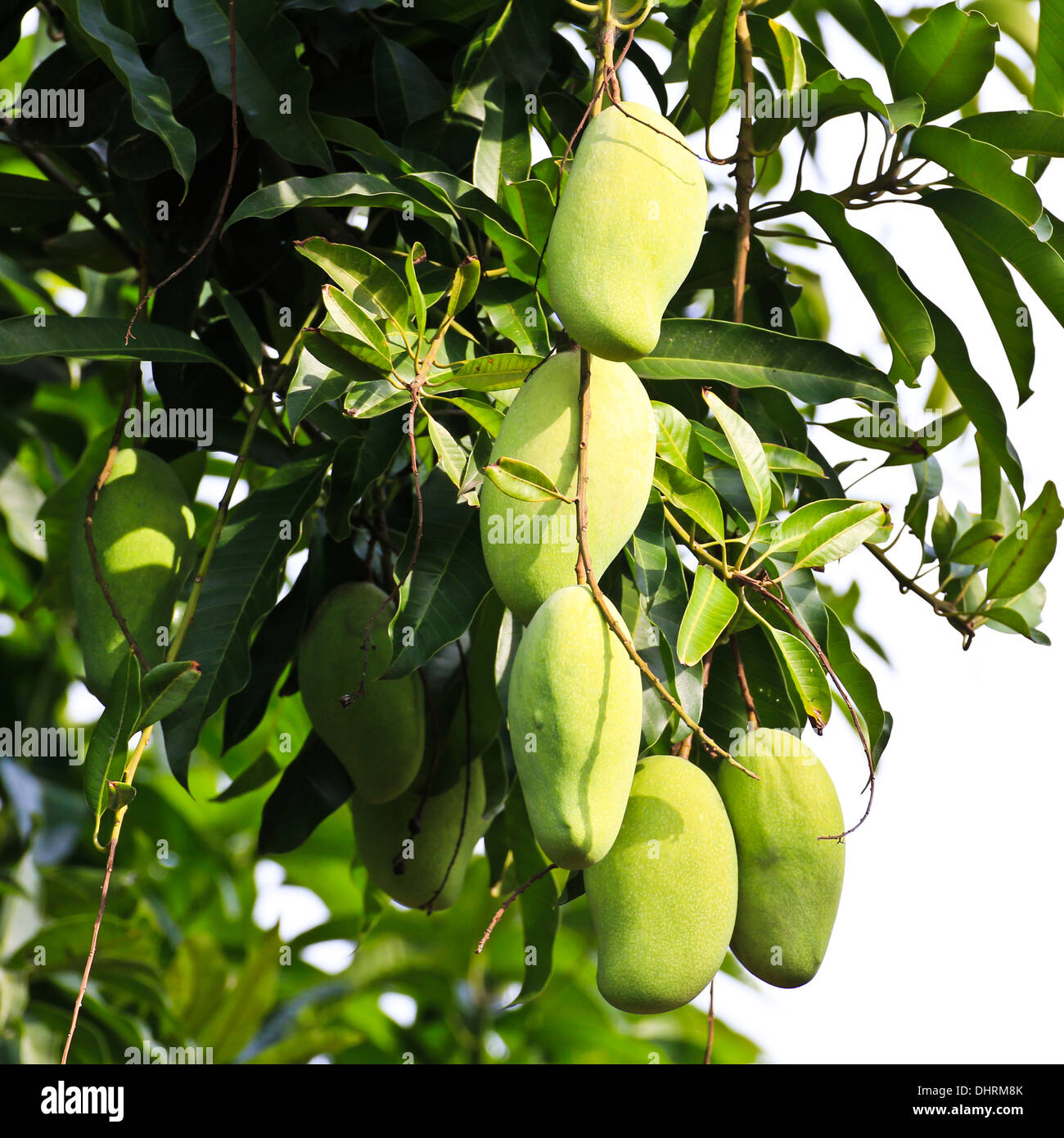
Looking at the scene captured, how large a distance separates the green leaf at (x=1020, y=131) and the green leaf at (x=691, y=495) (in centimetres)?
41

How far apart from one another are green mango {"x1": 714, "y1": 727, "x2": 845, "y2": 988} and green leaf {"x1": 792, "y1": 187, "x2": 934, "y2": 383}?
1.11 feet

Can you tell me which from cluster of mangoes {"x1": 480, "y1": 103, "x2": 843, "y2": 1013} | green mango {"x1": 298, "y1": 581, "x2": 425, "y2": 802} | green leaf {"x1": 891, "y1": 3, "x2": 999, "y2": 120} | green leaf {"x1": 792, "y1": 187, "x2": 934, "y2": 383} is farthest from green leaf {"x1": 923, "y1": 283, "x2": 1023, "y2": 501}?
green mango {"x1": 298, "y1": 581, "x2": 425, "y2": 802}

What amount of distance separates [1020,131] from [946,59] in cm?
8

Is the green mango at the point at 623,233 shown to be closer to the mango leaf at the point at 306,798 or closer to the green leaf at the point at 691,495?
the green leaf at the point at 691,495

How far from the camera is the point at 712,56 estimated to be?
842 millimetres

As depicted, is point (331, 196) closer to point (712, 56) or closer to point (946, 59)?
point (712, 56)

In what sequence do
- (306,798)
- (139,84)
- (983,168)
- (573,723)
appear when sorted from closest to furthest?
(573,723)
(139,84)
(983,168)
(306,798)

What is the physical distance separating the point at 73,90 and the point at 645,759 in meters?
0.73

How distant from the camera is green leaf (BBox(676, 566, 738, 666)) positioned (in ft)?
2.17

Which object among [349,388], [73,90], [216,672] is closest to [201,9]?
[73,90]

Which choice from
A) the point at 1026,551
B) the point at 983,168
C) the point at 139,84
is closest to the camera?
the point at 139,84

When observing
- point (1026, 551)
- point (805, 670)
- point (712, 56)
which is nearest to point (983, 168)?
point (712, 56)

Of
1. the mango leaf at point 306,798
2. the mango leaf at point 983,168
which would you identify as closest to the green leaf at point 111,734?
the mango leaf at point 306,798
